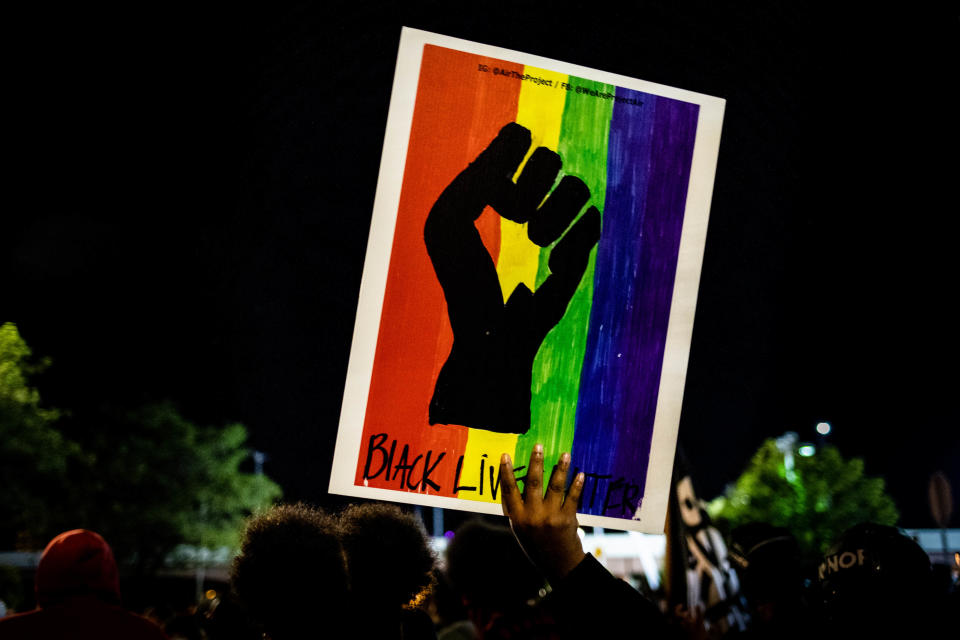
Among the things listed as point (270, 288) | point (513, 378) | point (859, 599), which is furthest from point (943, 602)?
point (270, 288)

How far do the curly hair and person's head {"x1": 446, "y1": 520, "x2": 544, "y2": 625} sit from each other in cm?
76

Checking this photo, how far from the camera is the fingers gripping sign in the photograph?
1.62m

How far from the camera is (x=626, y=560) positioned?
49562 mm

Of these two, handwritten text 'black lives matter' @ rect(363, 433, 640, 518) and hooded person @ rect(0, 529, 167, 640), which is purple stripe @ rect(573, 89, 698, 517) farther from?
hooded person @ rect(0, 529, 167, 640)

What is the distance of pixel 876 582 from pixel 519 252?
1250mm

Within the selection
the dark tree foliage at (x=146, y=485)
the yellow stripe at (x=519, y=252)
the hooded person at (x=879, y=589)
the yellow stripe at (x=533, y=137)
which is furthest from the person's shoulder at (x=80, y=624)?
the dark tree foliage at (x=146, y=485)

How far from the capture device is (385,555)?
111 inches

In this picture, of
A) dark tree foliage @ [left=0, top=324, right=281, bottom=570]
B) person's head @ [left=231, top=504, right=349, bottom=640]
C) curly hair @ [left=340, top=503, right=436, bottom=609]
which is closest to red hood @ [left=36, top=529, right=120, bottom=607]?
person's head @ [left=231, top=504, right=349, bottom=640]

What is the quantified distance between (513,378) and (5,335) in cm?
2388

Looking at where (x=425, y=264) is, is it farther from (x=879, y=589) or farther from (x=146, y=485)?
(x=146, y=485)

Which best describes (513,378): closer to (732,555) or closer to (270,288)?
(732,555)

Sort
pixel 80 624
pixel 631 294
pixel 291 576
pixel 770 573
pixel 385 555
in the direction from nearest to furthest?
pixel 631 294, pixel 291 576, pixel 385 555, pixel 80 624, pixel 770 573

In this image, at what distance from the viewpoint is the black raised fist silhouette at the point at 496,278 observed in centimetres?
232

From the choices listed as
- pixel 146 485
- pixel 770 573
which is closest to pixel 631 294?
pixel 770 573
